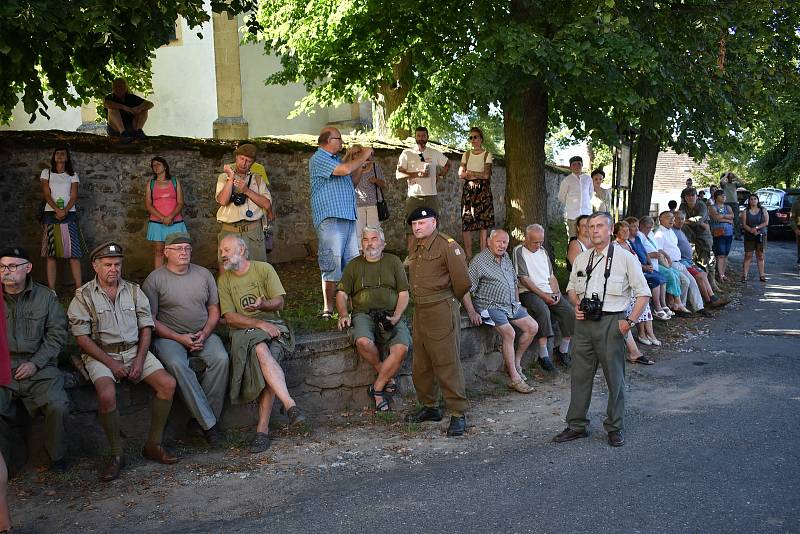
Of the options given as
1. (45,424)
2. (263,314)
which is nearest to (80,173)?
(263,314)

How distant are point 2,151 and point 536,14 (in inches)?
263

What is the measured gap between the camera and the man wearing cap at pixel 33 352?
6332mm

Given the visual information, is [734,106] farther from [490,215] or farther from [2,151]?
[2,151]

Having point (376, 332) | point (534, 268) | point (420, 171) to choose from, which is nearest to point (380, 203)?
point (420, 171)

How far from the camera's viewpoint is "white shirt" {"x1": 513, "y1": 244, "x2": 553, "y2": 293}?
9.91 m

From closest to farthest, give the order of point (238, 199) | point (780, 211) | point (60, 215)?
point (238, 199) → point (60, 215) → point (780, 211)

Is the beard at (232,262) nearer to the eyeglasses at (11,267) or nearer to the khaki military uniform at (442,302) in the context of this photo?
the khaki military uniform at (442,302)

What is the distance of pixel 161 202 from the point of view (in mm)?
10031

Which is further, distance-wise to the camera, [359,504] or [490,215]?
[490,215]

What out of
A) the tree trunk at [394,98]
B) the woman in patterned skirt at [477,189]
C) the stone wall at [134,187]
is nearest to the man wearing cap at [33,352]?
the stone wall at [134,187]

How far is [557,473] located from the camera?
6293 mm

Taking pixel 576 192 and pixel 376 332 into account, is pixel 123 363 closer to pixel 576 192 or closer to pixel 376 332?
pixel 376 332

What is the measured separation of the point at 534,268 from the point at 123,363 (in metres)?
4.87

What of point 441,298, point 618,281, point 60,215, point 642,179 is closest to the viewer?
point 618,281
